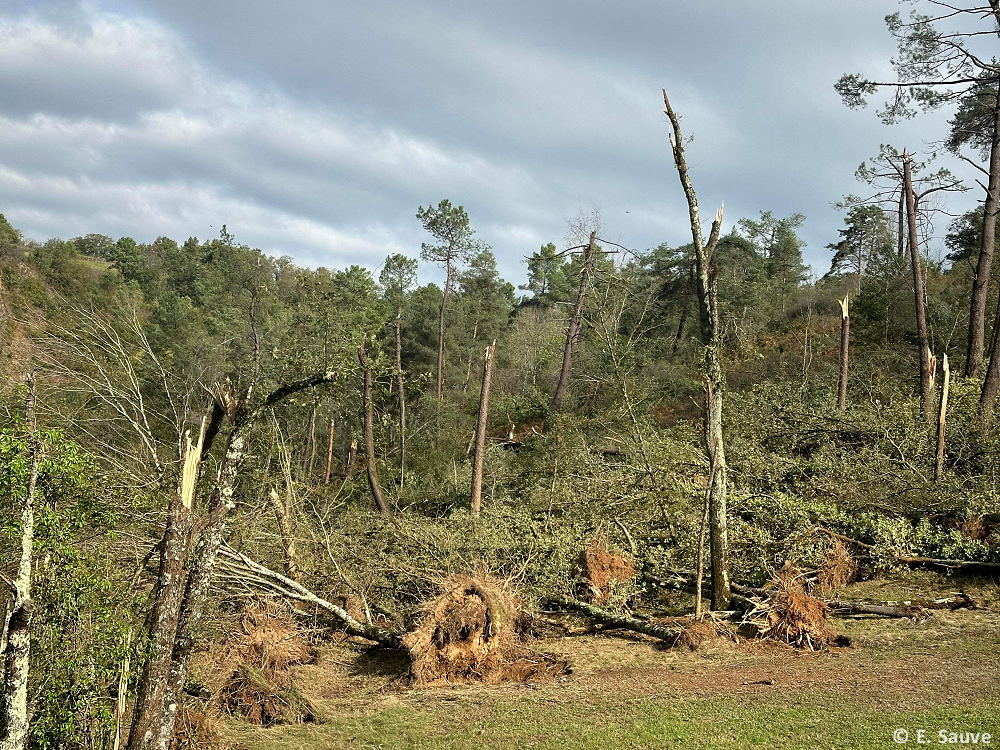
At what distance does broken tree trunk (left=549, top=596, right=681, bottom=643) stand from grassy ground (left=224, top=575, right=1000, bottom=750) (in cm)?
19

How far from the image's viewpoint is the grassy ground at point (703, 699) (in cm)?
702

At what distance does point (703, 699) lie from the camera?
26.2 ft

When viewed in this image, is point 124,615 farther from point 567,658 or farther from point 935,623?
point 935,623

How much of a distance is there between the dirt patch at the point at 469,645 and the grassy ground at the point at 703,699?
334 mm

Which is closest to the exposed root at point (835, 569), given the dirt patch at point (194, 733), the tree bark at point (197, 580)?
the tree bark at point (197, 580)

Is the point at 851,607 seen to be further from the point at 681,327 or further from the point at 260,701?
the point at 681,327

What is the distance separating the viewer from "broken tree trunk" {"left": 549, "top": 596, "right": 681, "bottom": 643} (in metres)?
9.90

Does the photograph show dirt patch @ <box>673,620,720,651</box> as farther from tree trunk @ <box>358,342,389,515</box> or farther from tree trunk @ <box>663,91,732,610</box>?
tree trunk @ <box>358,342,389,515</box>

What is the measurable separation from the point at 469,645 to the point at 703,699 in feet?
9.75

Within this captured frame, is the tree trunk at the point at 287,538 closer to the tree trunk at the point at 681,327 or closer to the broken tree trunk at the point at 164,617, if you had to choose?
the broken tree trunk at the point at 164,617

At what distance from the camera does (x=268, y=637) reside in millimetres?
9781

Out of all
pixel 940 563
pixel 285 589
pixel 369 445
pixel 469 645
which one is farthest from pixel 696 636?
pixel 369 445

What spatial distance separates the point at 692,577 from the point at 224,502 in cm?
728

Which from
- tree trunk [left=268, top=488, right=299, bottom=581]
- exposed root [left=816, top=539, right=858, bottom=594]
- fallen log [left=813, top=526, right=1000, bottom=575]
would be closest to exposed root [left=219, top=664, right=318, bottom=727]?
tree trunk [left=268, top=488, right=299, bottom=581]
